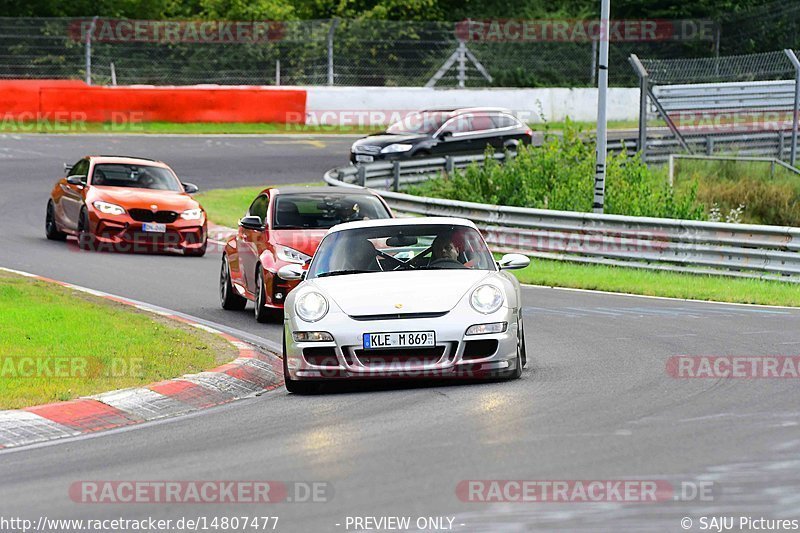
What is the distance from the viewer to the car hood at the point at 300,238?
16078 millimetres

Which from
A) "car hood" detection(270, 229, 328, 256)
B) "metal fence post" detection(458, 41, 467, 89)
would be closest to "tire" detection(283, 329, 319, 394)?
"car hood" detection(270, 229, 328, 256)

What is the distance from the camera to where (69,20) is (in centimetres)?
4212

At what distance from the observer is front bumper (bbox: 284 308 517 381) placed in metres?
11.0

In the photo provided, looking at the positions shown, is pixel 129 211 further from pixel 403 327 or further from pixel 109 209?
pixel 403 327

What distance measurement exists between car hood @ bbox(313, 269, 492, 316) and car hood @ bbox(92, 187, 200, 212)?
11.9 meters

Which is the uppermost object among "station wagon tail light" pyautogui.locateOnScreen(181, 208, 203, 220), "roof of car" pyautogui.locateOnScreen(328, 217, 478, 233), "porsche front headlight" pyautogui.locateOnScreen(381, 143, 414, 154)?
"roof of car" pyautogui.locateOnScreen(328, 217, 478, 233)

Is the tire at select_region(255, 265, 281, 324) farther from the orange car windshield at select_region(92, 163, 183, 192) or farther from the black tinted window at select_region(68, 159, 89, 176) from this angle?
the black tinted window at select_region(68, 159, 89, 176)

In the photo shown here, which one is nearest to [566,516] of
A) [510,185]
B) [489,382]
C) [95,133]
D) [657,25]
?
[489,382]

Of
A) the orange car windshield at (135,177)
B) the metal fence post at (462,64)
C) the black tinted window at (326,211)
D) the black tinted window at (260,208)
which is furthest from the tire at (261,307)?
the metal fence post at (462,64)

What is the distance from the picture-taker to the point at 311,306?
11328 mm

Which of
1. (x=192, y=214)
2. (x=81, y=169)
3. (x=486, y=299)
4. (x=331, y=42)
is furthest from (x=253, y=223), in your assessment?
(x=331, y=42)

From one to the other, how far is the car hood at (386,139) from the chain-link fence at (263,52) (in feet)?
30.3

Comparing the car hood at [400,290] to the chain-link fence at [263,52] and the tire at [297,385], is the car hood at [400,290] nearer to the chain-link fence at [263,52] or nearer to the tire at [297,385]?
the tire at [297,385]

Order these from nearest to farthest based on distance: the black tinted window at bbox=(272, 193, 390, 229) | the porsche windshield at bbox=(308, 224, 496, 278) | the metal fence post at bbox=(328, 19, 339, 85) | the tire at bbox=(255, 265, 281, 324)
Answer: the porsche windshield at bbox=(308, 224, 496, 278) < the tire at bbox=(255, 265, 281, 324) < the black tinted window at bbox=(272, 193, 390, 229) < the metal fence post at bbox=(328, 19, 339, 85)
